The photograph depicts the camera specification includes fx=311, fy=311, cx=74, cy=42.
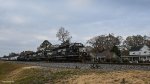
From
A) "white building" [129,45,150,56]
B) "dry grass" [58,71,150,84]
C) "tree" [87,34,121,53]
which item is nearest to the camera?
"dry grass" [58,71,150,84]

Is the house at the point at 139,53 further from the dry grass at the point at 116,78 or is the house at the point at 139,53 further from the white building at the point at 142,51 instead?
the dry grass at the point at 116,78

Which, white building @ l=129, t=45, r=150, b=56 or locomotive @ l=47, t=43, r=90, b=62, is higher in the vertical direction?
white building @ l=129, t=45, r=150, b=56

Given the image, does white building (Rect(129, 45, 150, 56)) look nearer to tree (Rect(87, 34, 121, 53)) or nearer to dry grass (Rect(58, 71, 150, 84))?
tree (Rect(87, 34, 121, 53))

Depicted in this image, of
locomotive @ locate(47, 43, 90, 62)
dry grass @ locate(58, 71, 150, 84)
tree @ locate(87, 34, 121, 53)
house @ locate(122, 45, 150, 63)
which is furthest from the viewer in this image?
tree @ locate(87, 34, 121, 53)

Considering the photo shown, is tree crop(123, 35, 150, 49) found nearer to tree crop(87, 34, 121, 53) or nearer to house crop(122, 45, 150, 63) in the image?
tree crop(87, 34, 121, 53)

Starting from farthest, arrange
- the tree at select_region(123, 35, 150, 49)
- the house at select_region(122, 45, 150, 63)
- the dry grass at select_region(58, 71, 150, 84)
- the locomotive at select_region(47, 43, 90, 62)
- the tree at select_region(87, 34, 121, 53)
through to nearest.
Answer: the tree at select_region(123, 35, 150, 49) → the tree at select_region(87, 34, 121, 53) → the house at select_region(122, 45, 150, 63) → the locomotive at select_region(47, 43, 90, 62) → the dry grass at select_region(58, 71, 150, 84)

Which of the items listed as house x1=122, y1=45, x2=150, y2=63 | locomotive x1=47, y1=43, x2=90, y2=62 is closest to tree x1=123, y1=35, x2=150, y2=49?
house x1=122, y1=45, x2=150, y2=63

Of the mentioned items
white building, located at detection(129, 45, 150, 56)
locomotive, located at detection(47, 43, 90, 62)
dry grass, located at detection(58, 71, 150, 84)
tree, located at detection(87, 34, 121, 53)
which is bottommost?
dry grass, located at detection(58, 71, 150, 84)

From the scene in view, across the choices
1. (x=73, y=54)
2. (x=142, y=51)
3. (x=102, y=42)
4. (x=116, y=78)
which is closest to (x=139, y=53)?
(x=142, y=51)

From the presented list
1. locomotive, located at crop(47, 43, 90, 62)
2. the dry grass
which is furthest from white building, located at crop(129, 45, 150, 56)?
the dry grass

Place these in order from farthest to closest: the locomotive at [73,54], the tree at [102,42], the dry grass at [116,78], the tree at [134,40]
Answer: the tree at [134,40] → the tree at [102,42] → the locomotive at [73,54] → the dry grass at [116,78]

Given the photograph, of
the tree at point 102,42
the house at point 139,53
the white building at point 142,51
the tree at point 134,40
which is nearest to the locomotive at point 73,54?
the house at point 139,53

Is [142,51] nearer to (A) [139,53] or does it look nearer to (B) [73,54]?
(A) [139,53]

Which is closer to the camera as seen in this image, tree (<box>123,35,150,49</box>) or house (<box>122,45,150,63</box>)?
house (<box>122,45,150,63</box>)
